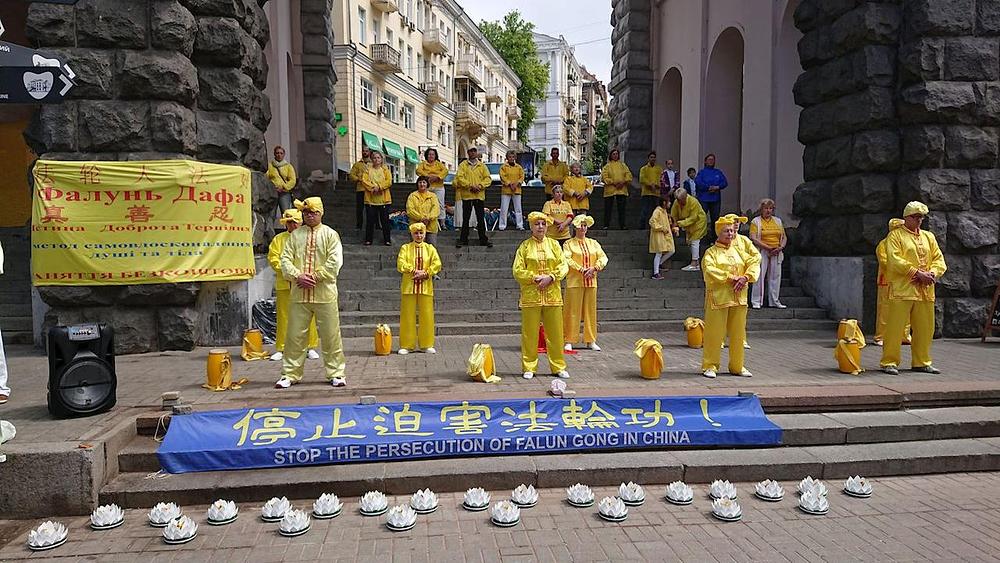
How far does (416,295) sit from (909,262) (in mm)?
6072

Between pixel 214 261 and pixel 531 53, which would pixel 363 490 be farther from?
pixel 531 53

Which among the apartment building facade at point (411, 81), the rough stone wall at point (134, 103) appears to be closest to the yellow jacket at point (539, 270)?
the rough stone wall at point (134, 103)

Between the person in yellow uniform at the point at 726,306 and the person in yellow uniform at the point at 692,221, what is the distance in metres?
5.53

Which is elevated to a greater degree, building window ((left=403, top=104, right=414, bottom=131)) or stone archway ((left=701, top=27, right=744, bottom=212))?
building window ((left=403, top=104, right=414, bottom=131))

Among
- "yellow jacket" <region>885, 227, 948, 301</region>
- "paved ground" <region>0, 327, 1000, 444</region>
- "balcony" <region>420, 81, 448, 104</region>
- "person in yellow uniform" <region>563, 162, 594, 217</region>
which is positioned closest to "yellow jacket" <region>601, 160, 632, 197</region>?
"person in yellow uniform" <region>563, 162, 594, 217</region>

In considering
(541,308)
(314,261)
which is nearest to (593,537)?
(541,308)

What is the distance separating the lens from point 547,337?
7.60 meters

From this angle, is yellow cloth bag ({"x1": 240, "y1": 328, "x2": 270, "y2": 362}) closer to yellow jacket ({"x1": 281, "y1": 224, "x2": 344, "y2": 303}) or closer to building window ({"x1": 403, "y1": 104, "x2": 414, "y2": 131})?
yellow jacket ({"x1": 281, "y1": 224, "x2": 344, "y2": 303})

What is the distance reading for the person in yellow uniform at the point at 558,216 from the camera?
10.9m

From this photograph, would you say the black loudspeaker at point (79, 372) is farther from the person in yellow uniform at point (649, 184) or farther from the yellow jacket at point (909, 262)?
the person in yellow uniform at point (649, 184)

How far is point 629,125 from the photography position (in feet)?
66.1

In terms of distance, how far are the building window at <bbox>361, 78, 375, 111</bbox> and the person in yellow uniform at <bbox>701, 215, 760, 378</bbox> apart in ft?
99.1

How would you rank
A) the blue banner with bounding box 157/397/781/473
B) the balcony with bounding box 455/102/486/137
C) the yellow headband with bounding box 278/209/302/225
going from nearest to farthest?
the blue banner with bounding box 157/397/781/473 → the yellow headband with bounding box 278/209/302/225 → the balcony with bounding box 455/102/486/137

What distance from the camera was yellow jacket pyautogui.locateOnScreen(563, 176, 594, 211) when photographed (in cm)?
1515
